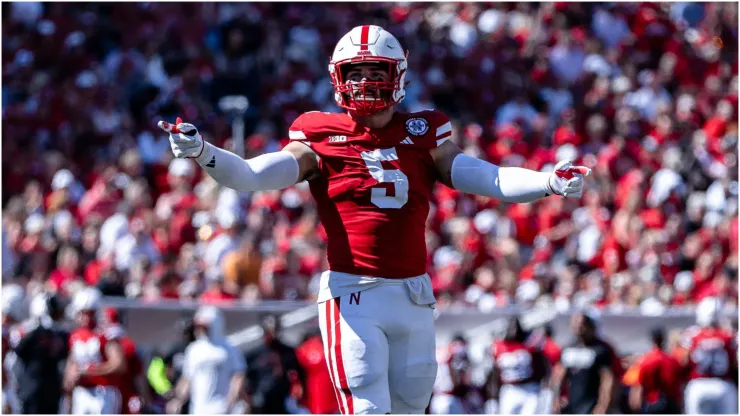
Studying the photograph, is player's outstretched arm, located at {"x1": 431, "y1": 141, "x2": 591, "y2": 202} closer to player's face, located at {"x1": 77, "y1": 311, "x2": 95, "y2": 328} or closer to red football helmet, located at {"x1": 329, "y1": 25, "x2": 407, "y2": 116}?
red football helmet, located at {"x1": 329, "y1": 25, "x2": 407, "y2": 116}

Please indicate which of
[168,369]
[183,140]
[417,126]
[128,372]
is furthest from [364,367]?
[168,369]

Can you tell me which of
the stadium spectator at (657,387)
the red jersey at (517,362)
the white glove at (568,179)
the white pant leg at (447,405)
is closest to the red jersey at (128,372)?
the white pant leg at (447,405)

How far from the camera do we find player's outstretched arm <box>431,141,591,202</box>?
520 centimetres

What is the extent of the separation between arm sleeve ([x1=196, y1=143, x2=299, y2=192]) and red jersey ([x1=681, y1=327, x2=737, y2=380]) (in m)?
5.71

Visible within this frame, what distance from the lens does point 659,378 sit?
34.3 ft

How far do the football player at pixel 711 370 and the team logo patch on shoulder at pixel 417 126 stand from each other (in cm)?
547

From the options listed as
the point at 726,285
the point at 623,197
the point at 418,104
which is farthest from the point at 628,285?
the point at 418,104

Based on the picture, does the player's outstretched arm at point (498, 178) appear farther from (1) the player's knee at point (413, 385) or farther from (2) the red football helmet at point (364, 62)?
(1) the player's knee at point (413, 385)

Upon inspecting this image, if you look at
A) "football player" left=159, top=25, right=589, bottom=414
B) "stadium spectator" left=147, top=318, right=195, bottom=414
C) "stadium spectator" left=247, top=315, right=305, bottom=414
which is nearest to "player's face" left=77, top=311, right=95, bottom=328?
"stadium spectator" left=147, top=318, right=195, bottom=414

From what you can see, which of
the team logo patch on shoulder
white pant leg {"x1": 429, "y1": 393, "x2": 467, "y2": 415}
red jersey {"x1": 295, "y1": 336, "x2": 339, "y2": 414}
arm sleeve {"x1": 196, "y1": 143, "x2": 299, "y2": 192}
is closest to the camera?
arm sleeve {"x1": 196, "y1": 143, "x2": 299, "y2": 192}

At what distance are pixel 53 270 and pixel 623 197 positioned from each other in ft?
17.3

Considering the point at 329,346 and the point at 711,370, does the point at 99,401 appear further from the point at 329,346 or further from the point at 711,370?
the point at 329,346

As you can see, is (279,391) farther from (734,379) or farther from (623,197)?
(623,197)

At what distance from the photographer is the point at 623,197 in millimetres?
13797
